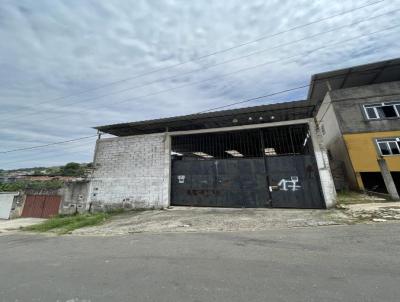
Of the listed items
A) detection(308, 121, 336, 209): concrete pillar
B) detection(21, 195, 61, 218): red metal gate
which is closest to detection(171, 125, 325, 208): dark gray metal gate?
detection(308, 121, 336, 209): concrete pillar

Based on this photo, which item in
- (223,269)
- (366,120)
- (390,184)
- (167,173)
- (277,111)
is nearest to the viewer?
(223,269)

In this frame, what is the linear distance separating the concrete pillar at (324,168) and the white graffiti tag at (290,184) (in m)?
1.09

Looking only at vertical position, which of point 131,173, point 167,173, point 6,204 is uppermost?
point 131,173

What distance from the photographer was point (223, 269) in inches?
138

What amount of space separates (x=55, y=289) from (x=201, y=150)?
10386mm

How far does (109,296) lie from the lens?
280cm

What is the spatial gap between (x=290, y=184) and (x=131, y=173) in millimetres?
9193

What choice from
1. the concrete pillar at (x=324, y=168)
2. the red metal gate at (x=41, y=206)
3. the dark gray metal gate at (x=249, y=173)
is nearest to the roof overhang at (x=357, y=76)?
the dark gray metal gate at (x=249, y=173)

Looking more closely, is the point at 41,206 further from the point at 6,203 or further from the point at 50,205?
the point at 6,203

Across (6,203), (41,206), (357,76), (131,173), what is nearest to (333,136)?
(357,76)

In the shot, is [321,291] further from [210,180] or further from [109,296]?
[210,180]

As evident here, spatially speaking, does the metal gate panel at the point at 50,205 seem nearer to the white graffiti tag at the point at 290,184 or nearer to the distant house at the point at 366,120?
the white graffiti tag at the point at 290,184

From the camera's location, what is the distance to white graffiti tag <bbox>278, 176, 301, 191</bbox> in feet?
33.3

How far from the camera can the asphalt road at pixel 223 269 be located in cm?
269
